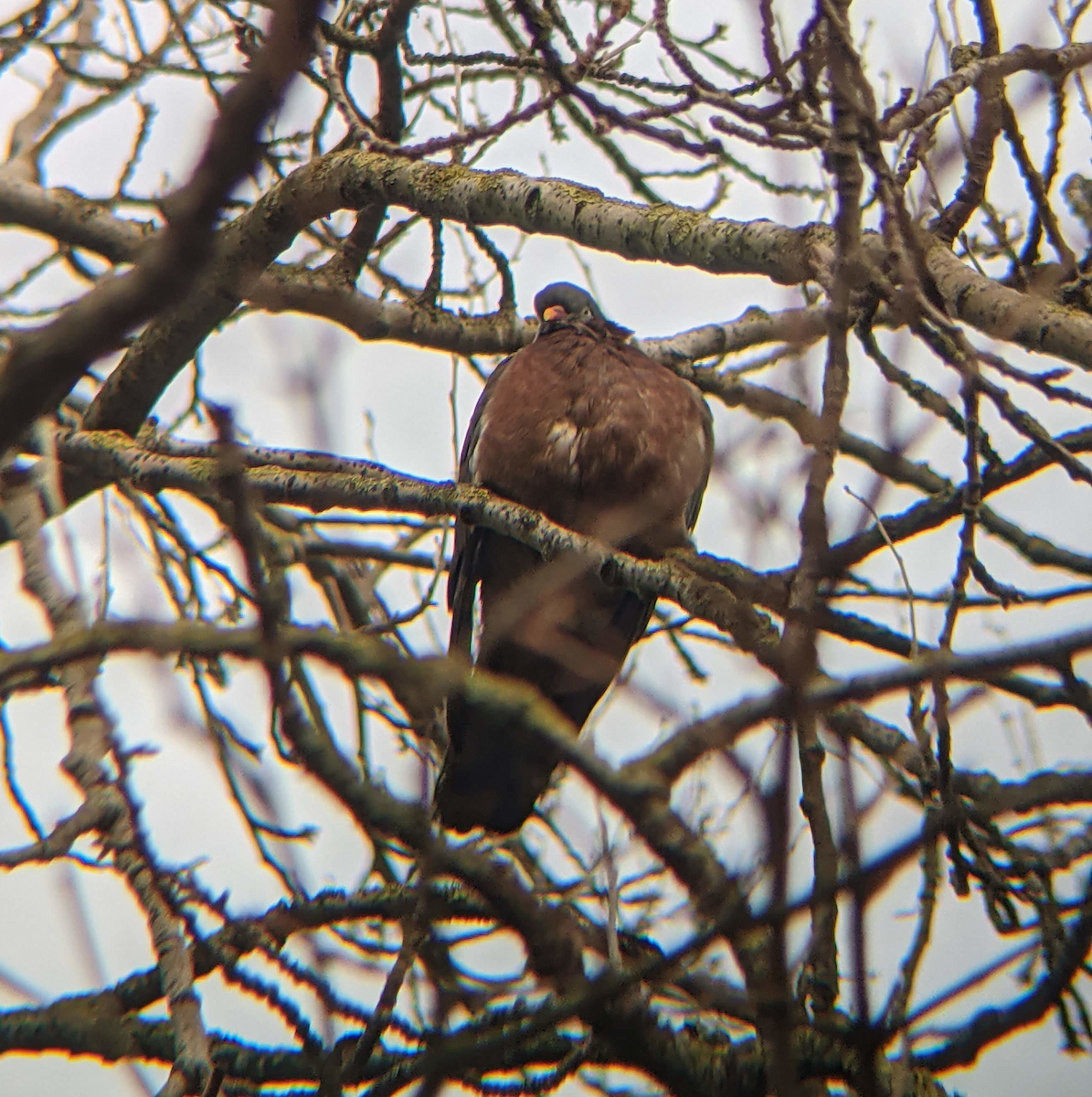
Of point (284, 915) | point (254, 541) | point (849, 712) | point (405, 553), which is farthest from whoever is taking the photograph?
point (405, 553)

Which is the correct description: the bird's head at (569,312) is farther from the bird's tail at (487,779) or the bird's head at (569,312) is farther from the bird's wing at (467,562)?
the bird's tail at (487,779)

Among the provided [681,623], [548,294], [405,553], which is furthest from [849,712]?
[548,294]

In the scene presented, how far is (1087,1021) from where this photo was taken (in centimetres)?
164

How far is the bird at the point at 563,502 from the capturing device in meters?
3.42

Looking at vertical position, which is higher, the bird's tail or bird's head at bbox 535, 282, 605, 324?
bird's head at bbox 535, 282, 605, 324

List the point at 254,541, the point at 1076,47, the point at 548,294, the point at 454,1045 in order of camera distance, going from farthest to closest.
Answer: the point at 548,294
the point at 1076,47
the point at 454,1045
the point at 254,541

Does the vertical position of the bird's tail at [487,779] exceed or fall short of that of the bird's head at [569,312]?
it falls short

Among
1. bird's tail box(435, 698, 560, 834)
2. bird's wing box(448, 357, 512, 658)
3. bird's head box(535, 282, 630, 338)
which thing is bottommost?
bird's tail box(435, 698, 560, 834)

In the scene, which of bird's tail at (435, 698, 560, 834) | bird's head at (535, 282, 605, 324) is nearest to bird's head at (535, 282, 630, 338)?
bird's head at (535, 282, 605, 324)

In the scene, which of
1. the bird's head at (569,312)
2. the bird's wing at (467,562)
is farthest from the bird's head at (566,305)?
the bird's wing at (467,562)

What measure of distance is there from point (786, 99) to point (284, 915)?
1521 millimetres

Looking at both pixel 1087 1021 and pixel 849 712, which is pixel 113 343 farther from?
pixel 849 712

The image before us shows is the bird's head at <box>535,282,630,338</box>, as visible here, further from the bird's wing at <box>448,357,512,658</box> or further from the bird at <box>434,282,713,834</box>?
the bird's wing at <box>448,357,512,658</box>

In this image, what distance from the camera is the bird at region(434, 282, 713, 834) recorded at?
3.42m
